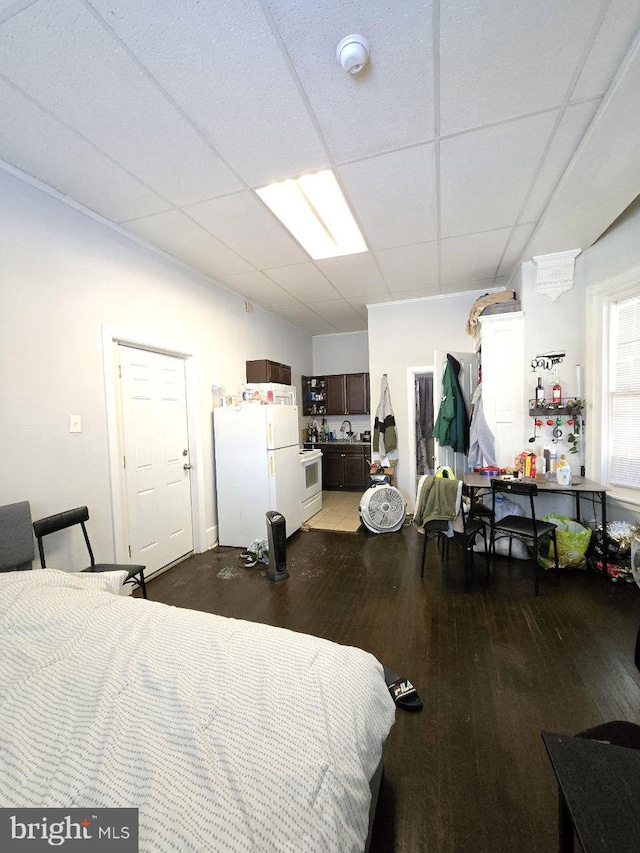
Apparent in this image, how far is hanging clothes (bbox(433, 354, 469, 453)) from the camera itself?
11.8 feet

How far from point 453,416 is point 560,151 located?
2.28 m

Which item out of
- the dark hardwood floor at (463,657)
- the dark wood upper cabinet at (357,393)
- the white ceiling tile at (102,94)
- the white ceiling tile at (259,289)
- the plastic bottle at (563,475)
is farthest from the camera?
the dark wood upper cabinet at (357,393)

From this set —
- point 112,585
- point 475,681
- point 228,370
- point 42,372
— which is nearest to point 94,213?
point 42,372

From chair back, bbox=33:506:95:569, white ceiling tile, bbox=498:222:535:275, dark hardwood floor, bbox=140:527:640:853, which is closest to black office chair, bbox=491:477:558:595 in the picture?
dark hardwood floor, bbox=140:527:640:853

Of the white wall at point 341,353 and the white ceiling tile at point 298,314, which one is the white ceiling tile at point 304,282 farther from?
the white wall at point 341,353

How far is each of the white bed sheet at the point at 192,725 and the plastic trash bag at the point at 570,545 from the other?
247 centimetres

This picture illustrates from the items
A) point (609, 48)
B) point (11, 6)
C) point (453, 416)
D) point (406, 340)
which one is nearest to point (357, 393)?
point (406, 340)

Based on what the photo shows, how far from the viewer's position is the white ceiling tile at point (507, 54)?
1.22 meters

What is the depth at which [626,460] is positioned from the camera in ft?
8.95

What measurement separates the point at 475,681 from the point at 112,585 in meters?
1.88

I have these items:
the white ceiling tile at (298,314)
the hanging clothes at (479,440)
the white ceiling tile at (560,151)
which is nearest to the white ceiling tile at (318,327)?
the white ceiling tile at (298,314)

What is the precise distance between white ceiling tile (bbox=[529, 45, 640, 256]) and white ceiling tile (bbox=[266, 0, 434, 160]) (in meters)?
0.83

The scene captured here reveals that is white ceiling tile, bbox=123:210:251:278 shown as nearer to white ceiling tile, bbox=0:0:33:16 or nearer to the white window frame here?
white ceiling tile, bbox=0:0:33:16
